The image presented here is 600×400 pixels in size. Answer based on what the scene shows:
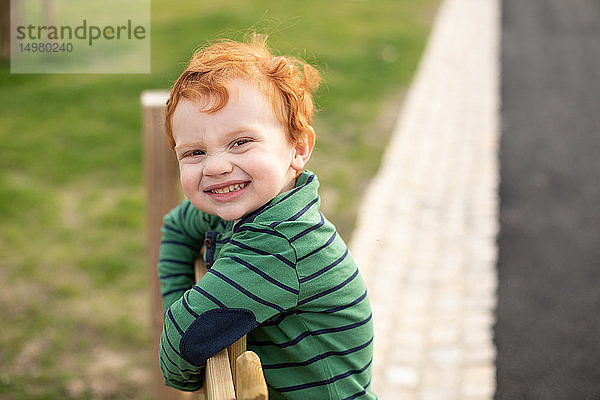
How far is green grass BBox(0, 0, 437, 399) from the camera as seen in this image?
141 inches

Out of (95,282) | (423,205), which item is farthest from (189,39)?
(95,282)

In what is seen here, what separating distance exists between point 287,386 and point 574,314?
282 cm

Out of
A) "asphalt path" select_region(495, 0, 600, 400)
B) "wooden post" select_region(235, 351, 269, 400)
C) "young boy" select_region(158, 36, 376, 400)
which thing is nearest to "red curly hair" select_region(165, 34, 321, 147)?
"young boy" select_region(158, 36, 376, 400)

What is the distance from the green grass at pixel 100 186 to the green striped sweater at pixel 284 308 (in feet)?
2.13

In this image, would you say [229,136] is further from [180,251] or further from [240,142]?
[180,251]

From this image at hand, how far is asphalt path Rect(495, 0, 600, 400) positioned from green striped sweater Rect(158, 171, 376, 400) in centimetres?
199

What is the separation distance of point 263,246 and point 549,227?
13.1 ft

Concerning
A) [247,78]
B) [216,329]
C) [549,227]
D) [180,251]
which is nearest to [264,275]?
[216,329]

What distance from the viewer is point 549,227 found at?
5031mm

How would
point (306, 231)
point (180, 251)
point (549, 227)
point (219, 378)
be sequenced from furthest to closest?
point (549, 227) < point (180, 251) < point (306, 231) < point (219, 378)

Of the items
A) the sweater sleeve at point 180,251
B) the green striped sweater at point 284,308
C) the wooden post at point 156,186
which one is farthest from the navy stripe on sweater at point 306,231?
the wooden post at point 156,186

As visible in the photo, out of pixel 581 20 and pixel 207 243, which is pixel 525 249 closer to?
pixel 207 243

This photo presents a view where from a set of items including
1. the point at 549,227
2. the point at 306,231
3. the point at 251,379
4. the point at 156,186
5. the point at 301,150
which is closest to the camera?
the point at 251,379

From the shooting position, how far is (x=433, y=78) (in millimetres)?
8586
